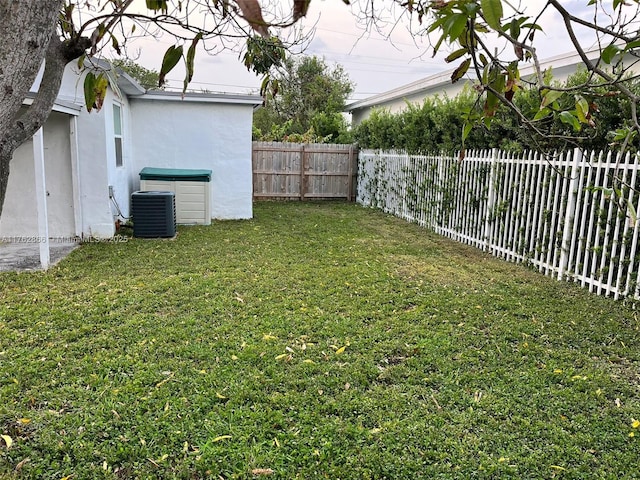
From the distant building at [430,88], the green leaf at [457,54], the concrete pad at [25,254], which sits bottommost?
the concrete pad at [25,254]

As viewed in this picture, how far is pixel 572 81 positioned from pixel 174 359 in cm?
549

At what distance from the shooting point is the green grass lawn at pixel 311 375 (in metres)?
2.61

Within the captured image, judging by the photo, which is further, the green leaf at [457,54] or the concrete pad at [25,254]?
the concrete pad at [25,254]

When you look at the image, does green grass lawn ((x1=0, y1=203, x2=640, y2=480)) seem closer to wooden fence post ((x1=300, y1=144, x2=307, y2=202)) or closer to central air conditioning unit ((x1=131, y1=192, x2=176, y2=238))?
central air conditioning unit ((x1=131, y1=192, x2=176, y2=238))

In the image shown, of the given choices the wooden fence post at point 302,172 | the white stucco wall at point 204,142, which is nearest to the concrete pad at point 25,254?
the white stucco wall at point 204,142

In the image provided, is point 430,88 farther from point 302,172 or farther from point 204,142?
point 204,142

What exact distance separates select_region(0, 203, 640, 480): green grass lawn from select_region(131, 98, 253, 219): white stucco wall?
4.55 metres

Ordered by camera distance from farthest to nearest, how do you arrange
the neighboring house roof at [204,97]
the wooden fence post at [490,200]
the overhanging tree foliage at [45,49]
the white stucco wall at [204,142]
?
the white stucco wall at [204,142] < the neighboring house roof at [204,97] < the wooden fence post at [490,200] < the overhanging tree foliage at [45,49]

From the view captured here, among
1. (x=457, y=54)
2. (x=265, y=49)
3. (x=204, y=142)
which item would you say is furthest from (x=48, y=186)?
(x=457, y=54)

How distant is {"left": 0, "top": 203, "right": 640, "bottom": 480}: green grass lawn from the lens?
8.55 feet

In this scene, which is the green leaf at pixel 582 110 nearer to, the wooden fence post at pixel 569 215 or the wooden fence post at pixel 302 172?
the wooden fence post at pixel 569 215

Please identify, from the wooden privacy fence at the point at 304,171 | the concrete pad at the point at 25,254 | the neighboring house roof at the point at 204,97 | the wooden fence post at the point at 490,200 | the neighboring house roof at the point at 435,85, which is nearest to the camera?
the concrete pad at the point at 25,254

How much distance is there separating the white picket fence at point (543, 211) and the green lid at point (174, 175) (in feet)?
14.8

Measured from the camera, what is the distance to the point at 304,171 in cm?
1442
